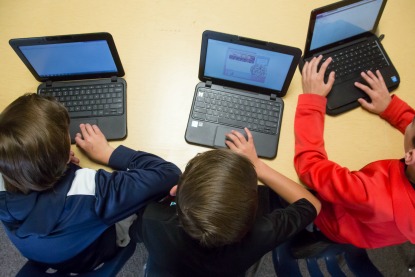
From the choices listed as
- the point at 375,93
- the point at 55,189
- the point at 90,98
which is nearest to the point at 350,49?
the point at 375,93

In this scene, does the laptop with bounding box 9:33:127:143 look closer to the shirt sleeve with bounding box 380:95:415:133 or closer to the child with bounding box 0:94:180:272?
the child with bounding box 0:94:180:272

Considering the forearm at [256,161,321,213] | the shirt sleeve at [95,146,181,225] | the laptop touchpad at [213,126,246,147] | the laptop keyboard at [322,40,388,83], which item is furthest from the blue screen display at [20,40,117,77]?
the laptop keyboard at [322,40,388,83]

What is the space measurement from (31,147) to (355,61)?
36.1 inches

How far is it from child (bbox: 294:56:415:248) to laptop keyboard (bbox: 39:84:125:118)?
0.52 m

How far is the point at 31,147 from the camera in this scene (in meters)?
0.66

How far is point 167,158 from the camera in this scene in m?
0.85

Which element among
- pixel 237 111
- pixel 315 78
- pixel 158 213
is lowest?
pixel 158 213

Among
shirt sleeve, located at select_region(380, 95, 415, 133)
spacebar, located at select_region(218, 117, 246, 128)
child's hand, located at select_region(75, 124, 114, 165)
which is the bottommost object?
child's hand, located at select_region(75, 124, 114, 165)

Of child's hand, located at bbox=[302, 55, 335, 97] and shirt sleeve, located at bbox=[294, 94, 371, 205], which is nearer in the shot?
shirt sleeve, located at bbox=[294, 94, 371, 205]

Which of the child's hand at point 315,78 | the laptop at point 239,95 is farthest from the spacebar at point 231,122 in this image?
the child's hand at point 315,78

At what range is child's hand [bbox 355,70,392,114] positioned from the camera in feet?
2.94

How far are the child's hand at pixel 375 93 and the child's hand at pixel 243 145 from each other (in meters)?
0.36

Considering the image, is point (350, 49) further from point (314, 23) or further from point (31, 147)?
point (31, 147)

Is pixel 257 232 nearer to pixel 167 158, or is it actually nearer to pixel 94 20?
pixel 167 158
